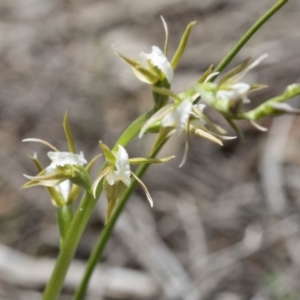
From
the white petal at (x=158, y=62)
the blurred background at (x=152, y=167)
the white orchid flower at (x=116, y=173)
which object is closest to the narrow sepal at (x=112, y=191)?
the white orchid flower at (x=116, y=173)

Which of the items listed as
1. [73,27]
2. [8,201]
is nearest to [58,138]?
[8,201]

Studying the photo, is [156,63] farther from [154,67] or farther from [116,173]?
[116,173]

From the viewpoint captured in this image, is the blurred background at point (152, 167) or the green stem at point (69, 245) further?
the blurred background at point (152, 167)

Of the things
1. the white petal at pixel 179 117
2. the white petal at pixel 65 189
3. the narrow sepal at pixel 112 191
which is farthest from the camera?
the white petal at pixel 65 189

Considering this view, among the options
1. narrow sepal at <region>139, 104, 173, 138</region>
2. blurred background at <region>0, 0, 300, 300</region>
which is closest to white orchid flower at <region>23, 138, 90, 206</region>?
narrow sepal at <region>139, 104, 173, 138</region>

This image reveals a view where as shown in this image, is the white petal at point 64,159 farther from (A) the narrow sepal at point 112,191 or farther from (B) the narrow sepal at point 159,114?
(B) the narrow sepal at point 159,114
